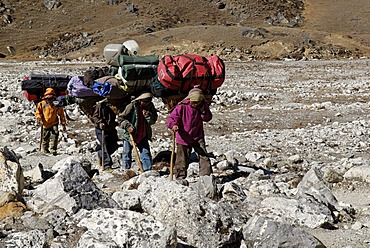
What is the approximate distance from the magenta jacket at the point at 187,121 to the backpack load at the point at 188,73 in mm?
402

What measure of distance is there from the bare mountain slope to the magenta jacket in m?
34.8

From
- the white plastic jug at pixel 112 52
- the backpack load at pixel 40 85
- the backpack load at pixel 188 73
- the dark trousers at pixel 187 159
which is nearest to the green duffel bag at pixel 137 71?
the backpack load at pixel 188 73

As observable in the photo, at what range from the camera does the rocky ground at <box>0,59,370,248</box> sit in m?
5.28

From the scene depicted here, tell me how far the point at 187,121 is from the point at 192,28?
41470 mm

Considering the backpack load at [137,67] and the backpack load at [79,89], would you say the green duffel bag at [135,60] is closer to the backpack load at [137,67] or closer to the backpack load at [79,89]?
the backpack load at [137,67]

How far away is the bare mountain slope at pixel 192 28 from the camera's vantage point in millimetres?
43562

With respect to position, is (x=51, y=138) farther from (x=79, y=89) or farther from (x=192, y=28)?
(x=192, y=28)

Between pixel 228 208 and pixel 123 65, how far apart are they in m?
3.16

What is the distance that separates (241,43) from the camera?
43.8 m

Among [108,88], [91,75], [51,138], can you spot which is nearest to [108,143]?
[91,75]

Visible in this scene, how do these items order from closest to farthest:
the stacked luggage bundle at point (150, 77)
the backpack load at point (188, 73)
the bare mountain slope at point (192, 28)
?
1. the backpack load at point (188, 73)
2. the stacked luggage bundle at point (150, 77)
3. the bare mountain slope at point (192, 28)

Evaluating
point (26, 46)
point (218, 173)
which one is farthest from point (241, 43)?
point (218, 173)

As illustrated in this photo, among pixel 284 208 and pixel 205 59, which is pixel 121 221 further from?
pixel 205 59

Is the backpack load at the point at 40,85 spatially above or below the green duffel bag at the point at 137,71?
below
